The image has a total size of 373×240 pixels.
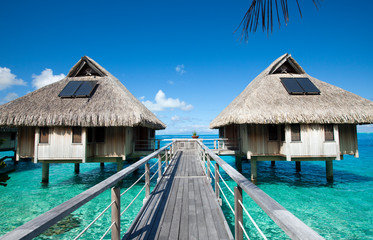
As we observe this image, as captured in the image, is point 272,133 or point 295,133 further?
point 272,133

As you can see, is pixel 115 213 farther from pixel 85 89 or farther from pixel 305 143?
pixel 85 89

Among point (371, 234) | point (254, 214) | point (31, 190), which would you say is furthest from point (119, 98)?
point (371, 234)

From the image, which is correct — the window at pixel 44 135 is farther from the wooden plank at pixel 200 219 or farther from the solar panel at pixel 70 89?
the wooden plank at pixel 200 219

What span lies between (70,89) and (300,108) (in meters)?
13.2

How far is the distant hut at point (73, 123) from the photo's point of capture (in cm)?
931

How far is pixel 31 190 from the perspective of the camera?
10086mm

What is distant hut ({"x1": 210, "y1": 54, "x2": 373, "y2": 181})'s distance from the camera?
9.56 meters

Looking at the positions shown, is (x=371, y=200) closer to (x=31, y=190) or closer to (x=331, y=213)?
(x=331, y=213)

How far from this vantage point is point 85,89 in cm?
1100

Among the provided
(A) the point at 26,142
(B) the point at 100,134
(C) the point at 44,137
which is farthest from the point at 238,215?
(A) the point at 26,142

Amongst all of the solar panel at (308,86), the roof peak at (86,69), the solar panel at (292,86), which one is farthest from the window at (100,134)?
the solar panel at (308,86)

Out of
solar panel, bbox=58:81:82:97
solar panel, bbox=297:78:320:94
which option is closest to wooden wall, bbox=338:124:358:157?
solar panel, bbox=297:78:320:94

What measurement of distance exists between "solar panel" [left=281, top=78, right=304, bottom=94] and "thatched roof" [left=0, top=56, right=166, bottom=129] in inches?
342

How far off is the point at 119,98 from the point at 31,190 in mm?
6898
